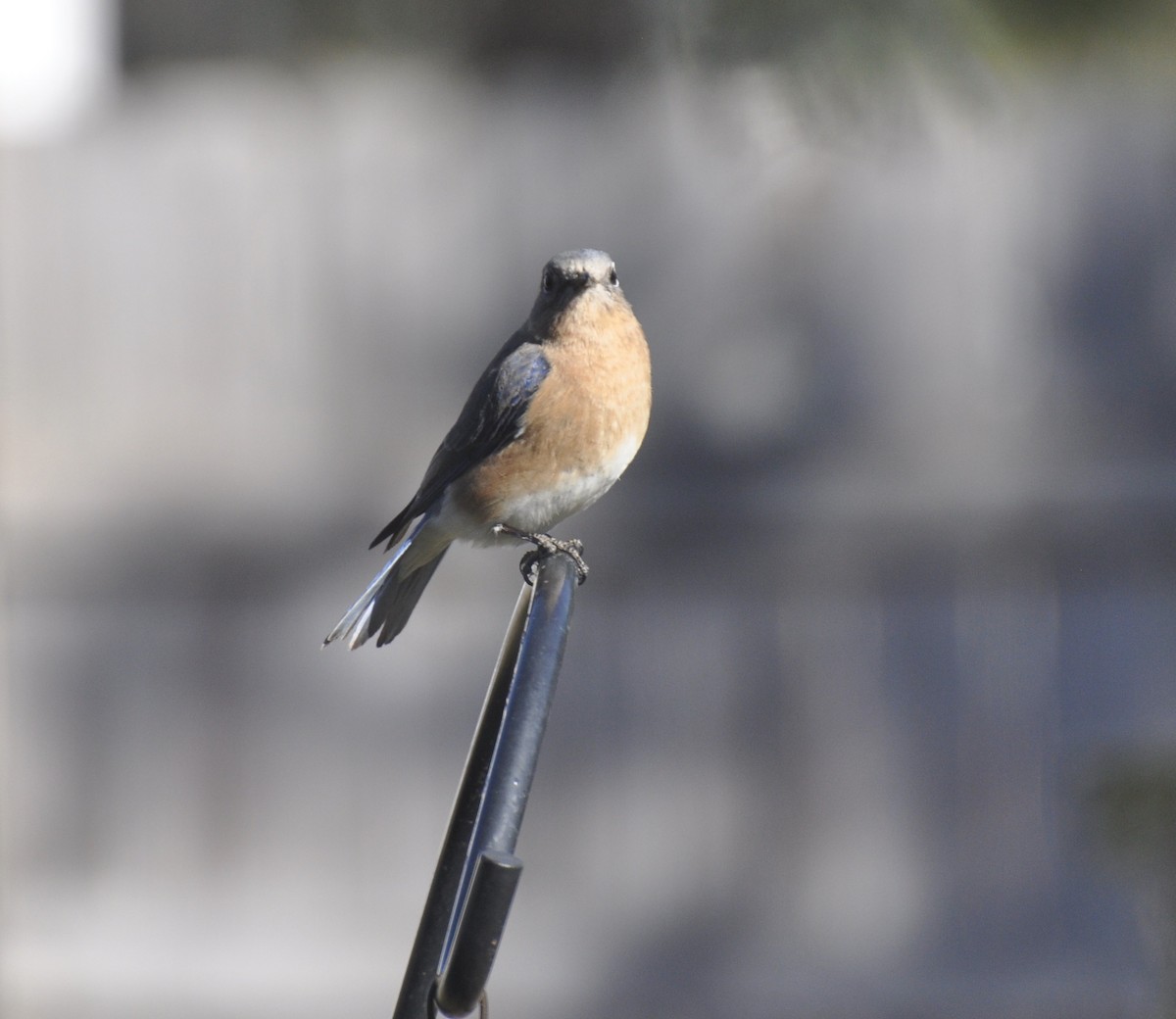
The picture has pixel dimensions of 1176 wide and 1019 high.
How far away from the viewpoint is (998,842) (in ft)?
12.8

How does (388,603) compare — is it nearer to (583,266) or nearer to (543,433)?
(543,433)

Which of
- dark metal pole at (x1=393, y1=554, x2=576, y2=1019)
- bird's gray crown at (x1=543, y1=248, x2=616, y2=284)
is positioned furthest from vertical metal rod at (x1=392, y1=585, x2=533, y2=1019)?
bird's gray crown at (x1=543, y1=248, x2=616, y2=284)

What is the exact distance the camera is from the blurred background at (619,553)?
153 inches

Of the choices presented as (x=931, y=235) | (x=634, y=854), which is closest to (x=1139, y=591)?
A: (x=931, y=235)

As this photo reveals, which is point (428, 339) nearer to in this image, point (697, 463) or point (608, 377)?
point (697, 463)

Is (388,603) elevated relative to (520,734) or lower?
elevated

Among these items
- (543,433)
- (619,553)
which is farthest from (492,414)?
(619,553)

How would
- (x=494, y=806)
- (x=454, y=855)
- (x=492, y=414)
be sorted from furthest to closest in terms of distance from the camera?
(x=492, y=414)
(x=454, y=855)
(x=494, y=806)

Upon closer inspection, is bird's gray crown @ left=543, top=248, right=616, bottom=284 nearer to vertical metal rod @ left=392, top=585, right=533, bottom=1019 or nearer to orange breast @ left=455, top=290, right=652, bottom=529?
orange breast @ left=455, top=290, right=652, bottom=529

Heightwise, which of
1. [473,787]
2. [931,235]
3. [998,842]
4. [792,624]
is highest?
[931,235]

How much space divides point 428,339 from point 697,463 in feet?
2.53

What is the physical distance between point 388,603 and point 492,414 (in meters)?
0.33

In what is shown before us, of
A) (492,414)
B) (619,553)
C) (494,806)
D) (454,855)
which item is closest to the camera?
(494,806)

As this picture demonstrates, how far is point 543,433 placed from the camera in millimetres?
2414
